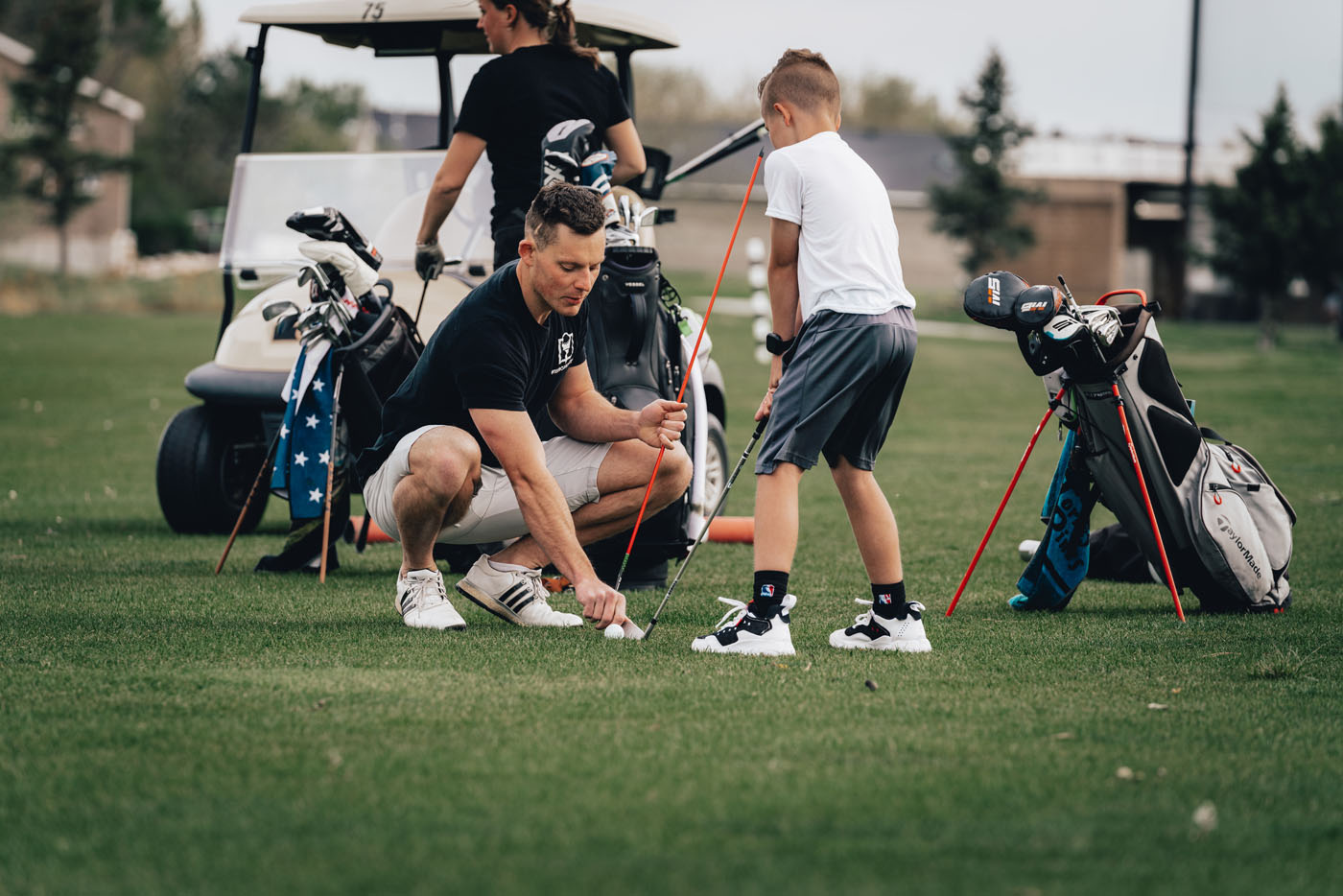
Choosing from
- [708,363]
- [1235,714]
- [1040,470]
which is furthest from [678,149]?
[1235,714]

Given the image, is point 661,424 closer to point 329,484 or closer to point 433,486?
point 433,486

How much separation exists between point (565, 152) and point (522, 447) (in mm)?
1520

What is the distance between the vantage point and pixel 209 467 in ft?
23.4

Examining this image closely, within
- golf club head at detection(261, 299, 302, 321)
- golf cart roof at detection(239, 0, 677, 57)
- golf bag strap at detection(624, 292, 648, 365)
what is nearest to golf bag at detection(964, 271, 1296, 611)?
golf bag strap at detection(624, 292, 648, 365)

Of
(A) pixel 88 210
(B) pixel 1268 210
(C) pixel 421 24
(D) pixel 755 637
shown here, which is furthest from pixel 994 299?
(A) pixel 88 210

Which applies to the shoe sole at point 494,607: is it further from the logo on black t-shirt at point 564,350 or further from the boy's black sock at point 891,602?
the boy's black sock at point 891,602

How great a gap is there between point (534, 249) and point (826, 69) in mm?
959

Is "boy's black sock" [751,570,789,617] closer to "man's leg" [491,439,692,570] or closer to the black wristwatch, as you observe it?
the black wristwatch

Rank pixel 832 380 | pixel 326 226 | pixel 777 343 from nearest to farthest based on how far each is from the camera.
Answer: pixel 832 380 → pixel 777 343 → pixel 326 226

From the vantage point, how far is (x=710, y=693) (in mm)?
3889

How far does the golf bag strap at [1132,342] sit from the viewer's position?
203 inches

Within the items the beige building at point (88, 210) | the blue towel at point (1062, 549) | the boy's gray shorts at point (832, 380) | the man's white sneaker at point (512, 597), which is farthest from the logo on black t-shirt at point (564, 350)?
the beige building at point (88, 210)

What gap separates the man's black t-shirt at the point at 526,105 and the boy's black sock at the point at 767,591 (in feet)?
7.13

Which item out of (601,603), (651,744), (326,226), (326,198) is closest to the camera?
(651,744)
